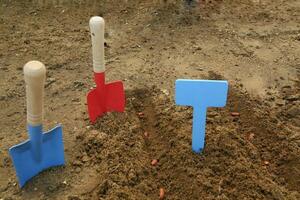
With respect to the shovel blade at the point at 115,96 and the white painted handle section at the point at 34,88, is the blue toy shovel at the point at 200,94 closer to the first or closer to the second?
the shovel blade at the point at 115,96

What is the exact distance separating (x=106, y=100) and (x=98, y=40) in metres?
0.48

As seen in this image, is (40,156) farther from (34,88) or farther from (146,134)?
(146,134)

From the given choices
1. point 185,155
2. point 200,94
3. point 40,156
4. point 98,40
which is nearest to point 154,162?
point 185,155

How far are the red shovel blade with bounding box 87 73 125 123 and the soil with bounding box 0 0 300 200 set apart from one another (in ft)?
0.17

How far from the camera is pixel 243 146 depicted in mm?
2693

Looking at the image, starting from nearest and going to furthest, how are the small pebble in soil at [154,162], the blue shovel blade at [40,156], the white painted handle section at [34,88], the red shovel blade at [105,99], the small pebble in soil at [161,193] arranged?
1. the white painted handle section at [34,88]
2. the blue shovel blade at [40,156]
3. the small pebble in soil at [161,193]
4. the small pebble in soil at [154,162]
5. the red shovel blade at [105,99]

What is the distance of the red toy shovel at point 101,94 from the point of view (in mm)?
2652

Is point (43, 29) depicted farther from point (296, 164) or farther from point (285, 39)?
point (296, 164)

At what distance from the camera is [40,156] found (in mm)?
2361

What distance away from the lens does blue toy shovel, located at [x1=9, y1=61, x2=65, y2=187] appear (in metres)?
1.97

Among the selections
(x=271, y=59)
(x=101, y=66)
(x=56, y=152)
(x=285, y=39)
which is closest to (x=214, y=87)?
(x=101, y=66)

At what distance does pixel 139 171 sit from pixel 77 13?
7.44 feet

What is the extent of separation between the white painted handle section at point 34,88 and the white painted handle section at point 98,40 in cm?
59

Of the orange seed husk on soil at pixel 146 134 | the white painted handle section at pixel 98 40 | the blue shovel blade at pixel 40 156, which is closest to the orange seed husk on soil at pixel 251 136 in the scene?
the orange seed husk on soil at pixel 146 134
